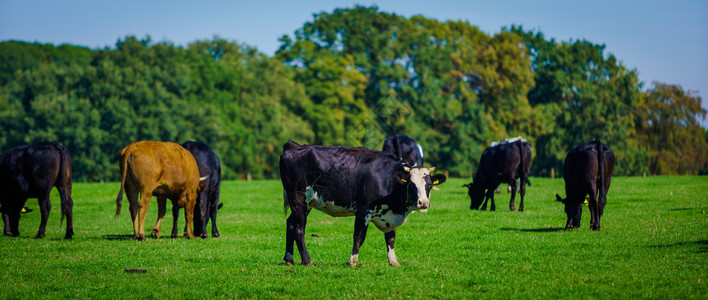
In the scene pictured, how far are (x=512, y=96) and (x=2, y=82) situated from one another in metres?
65.2

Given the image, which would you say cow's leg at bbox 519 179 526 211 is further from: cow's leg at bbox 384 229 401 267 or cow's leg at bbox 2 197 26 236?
cow's leg at bbox 2 197 26 236

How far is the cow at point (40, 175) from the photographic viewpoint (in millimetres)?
17438

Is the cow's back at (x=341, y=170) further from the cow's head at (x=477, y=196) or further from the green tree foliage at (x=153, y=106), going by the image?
the green tree foliage at (x=153, y=106)

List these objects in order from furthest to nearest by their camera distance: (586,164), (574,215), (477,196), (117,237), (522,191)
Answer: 1. (477,196)
2. (522,191)
3. (117,237)
4. (574,215)
5. (586,164)

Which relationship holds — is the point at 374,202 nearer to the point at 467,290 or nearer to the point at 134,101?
the point at 467,290

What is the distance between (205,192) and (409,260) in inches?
295

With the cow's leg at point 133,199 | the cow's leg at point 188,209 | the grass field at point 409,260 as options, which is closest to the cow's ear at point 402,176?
the grass field at point 409,260

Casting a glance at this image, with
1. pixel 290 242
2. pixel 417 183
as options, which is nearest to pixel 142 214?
pixel 290 242

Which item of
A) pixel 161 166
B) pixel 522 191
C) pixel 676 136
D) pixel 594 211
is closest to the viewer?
pixel 594 211

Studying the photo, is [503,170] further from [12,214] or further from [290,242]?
[12,214]

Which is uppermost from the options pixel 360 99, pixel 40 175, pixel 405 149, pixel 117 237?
pixel 360 99

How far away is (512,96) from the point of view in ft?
242

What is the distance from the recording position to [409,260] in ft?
42.0

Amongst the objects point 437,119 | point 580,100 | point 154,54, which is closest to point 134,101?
point 154,54
